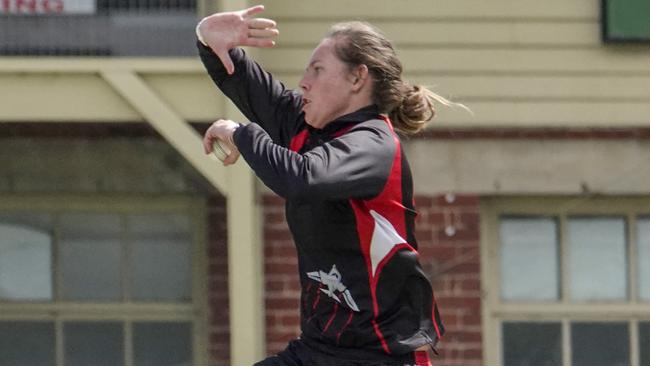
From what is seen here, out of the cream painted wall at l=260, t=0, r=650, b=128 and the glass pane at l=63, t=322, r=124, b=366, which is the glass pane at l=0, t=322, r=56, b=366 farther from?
the cream painted wall at l=260, t=0, r=650, b=128

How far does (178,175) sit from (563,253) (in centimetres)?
203

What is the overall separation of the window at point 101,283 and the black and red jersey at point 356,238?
4.39m

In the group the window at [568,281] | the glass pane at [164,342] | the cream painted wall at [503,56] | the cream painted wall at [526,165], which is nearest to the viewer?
the cream painted wall at [503,56]

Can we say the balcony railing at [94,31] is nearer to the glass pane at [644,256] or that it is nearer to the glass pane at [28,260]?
the glass pane at [28,260]

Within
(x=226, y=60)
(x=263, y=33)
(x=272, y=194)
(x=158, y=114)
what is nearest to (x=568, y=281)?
(x=272, y=194)

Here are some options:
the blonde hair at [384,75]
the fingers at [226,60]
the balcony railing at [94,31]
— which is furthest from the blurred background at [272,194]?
the blonde hair at [384,75]

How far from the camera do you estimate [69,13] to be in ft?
27.8

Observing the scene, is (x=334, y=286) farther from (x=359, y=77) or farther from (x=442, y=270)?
(x=442, y=270)

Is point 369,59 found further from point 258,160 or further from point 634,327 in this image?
point 634,327

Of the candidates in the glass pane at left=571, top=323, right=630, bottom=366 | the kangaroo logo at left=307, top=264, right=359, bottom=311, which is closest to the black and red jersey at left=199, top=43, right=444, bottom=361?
the kangaroo logo at left=307, top=264, right=359, bottom=311

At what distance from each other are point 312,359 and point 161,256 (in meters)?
4.51

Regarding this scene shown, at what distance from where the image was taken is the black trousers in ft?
15.2

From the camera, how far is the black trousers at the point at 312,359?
4.62 m

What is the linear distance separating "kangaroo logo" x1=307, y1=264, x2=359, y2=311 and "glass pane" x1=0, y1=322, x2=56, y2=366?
4.76 metres
